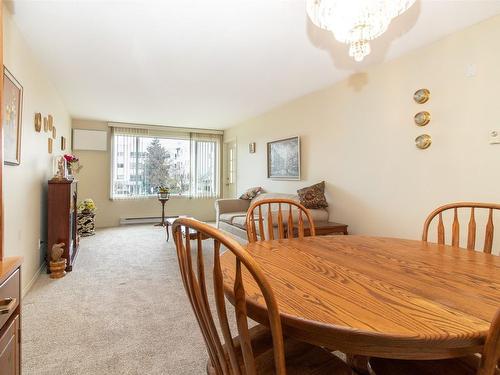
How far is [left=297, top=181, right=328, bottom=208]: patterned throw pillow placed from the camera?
364 centimetres

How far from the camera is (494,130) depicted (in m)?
2.16

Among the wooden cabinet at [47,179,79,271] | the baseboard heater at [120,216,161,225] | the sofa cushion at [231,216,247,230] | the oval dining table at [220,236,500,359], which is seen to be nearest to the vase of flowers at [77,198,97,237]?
the baseboard heater at [120,216,161,225]

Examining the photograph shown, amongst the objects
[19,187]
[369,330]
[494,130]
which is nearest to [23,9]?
[19,187]

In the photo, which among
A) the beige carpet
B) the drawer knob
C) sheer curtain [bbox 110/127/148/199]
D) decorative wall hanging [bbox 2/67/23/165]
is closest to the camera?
the drawer knob

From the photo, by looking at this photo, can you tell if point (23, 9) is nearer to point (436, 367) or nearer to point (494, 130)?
point (436, 367)

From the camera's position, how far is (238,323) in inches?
25.2

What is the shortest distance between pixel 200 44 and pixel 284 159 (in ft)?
7.94

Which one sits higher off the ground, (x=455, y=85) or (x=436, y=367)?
(x=455, y=85)

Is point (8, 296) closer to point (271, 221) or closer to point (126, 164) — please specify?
point (271, 221)

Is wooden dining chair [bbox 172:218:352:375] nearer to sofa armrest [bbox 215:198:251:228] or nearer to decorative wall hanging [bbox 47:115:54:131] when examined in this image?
decorative wall hanging [bbox 47:115:54:131]

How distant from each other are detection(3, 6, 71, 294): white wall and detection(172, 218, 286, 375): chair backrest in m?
2.06

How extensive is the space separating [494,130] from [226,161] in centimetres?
547

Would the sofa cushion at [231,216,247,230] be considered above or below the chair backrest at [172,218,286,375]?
below

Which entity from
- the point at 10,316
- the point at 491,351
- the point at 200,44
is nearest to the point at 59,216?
the point at 200,44
